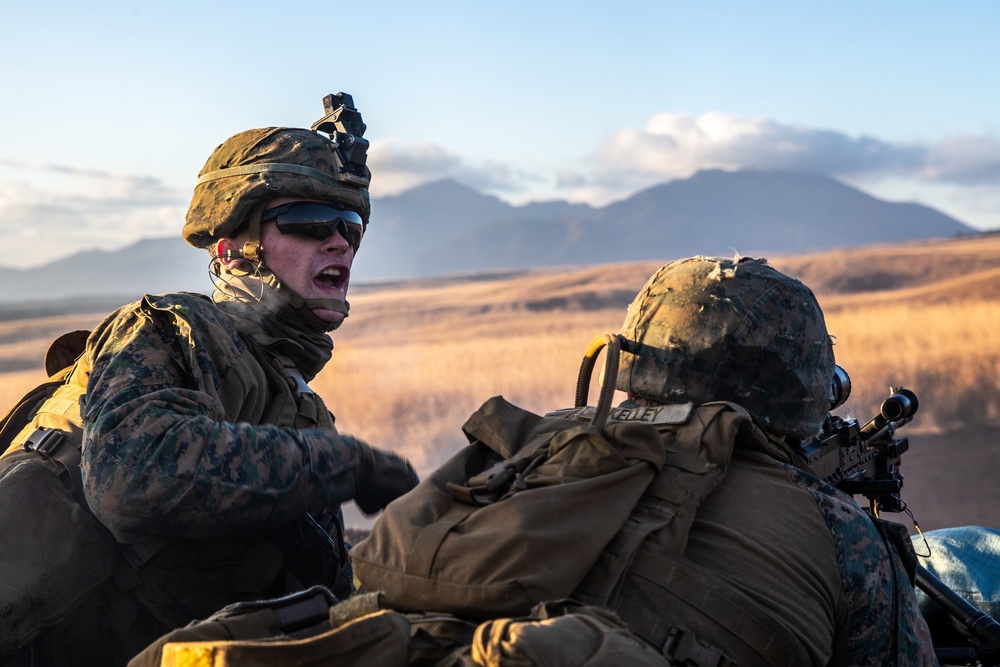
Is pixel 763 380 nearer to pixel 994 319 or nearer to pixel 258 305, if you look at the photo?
pixel 258 305

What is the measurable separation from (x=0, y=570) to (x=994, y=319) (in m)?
24.6

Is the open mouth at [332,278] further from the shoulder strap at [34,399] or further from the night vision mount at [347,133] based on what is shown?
the shoulder strap at [34,399]

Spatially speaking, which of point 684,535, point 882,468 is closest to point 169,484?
point 684,535

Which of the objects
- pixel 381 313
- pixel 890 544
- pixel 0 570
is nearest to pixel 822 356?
pixel 890 544

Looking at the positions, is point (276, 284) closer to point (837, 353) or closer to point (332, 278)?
point (332, 278)

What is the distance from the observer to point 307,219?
175 inches

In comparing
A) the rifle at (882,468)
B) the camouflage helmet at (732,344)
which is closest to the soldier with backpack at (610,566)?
the camouflage helmet at (732,344)

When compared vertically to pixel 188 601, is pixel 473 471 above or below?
above

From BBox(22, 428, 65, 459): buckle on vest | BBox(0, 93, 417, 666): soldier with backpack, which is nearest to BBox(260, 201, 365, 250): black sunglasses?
BBox(0, 93, 417, 666): soldier with backpack

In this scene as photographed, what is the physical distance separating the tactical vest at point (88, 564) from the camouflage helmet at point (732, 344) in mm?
1408

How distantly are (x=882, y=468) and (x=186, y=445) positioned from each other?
285 cm

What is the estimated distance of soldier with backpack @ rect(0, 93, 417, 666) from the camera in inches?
135

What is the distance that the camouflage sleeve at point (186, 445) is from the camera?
3383 mm

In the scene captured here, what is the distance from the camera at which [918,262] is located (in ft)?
123
